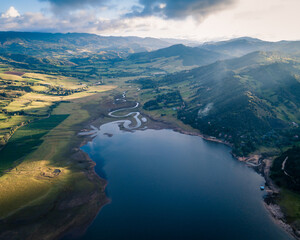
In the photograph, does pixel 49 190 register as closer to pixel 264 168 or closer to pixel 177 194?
pixel 177 194

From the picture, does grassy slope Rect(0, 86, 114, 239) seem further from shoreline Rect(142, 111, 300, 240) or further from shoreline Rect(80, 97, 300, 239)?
shoreline Rect(142, 111, 300, 240)

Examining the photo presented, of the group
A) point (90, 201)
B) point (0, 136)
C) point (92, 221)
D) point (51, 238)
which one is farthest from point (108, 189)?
point (0, 136)


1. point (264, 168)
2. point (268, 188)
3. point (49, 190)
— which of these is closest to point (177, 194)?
point (268, 188)

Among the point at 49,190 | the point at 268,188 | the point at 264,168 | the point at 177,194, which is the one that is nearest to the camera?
the point at 177,194

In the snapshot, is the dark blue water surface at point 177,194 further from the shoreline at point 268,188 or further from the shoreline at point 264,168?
the shoreline at point 264,168

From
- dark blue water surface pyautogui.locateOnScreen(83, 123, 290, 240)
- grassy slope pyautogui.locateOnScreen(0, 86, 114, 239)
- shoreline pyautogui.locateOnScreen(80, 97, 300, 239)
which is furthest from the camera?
shoreline pyautogui.locateOnScreen(80, 97, 300, 239)

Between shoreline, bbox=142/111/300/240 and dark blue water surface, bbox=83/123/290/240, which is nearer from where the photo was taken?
dark blue water surface, bbox=83/123/290/240

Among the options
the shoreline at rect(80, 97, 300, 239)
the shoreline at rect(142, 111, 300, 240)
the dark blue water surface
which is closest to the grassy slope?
the dark blue water surface

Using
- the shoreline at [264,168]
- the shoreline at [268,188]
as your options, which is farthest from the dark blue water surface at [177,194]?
the shoreline at [264,168]

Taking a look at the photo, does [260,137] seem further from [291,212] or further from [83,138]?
[83,138]
